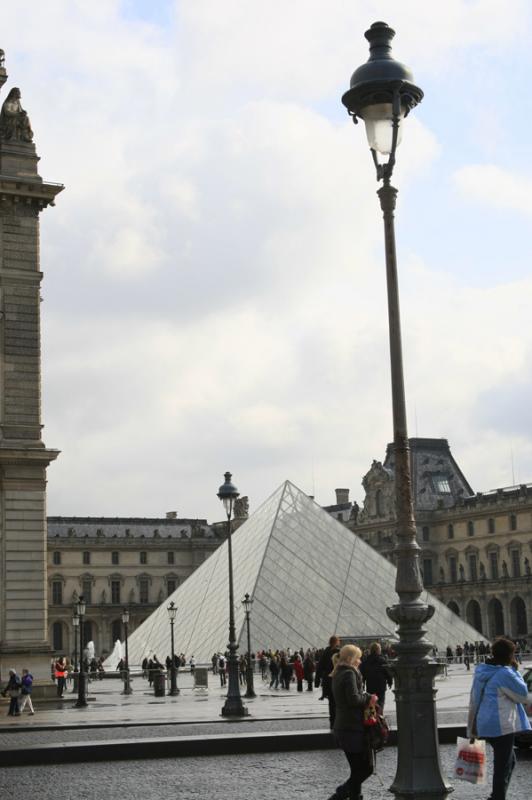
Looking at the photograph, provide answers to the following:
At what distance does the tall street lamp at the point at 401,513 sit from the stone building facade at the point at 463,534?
260ft

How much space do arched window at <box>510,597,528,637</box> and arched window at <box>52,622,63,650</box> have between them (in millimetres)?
37721

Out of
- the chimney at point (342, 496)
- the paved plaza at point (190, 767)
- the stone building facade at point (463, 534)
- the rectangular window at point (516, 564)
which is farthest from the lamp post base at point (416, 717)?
the chimney at point (342, 496)

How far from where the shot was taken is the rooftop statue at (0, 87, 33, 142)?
3098 cm

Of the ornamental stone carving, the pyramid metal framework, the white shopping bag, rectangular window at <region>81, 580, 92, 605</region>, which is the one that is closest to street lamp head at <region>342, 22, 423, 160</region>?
the white shopping bag

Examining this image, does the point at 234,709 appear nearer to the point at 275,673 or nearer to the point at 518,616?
the point at 275,673


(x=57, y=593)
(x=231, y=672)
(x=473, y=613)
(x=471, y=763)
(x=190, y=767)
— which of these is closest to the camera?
(x=471, y=763)

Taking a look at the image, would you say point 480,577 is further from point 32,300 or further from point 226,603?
point 32,300

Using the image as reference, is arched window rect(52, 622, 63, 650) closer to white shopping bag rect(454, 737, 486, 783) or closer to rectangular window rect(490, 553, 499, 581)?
rectangular window rect(490, 553, 499, 581)

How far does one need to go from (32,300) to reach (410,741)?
22610 mm

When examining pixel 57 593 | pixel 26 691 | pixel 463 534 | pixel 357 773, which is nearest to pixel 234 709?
pixel 26 691

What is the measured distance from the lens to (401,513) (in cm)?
983

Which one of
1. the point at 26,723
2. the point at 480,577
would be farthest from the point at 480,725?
the point at 480,577

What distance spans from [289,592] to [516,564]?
134ft

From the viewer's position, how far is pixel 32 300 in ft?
99.6
